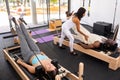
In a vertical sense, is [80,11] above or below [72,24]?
above

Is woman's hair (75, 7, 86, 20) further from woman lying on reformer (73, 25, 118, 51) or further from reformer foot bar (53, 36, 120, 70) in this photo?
reformer foot bar (53, 36, 120, 70)

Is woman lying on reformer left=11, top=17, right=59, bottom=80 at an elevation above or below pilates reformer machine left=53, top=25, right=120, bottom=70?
above

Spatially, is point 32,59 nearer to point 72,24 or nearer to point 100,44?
point 72,24

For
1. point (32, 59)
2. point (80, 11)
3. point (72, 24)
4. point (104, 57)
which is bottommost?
point (104, 57)

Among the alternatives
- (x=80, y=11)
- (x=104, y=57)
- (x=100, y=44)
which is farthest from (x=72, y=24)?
(x=104, y=57)

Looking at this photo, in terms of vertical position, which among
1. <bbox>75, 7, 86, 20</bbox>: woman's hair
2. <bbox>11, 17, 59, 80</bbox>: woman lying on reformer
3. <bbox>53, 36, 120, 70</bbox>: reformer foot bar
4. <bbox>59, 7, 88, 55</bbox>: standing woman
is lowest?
<bbox>53, 36, 120, 70</bbox>: reformer foot bar

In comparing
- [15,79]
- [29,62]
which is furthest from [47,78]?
[15,79]

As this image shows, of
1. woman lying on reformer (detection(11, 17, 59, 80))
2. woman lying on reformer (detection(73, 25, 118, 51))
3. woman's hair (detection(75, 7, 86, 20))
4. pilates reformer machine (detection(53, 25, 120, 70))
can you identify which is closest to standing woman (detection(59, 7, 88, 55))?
woman's hair (detection(75, 7, 86, 20))

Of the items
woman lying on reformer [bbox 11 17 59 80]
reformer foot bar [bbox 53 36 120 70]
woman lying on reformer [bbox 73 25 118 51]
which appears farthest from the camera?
woman lying on reformer [bbox 73 25 118 51]

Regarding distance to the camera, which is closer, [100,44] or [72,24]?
[100,44]

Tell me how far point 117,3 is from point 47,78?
4.06m

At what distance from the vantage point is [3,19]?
6230 mm

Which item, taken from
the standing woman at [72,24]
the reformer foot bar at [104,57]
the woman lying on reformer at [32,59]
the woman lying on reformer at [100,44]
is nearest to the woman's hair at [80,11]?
the standing woman at [72,24]

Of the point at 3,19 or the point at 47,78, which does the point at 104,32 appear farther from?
the point at 3,19
